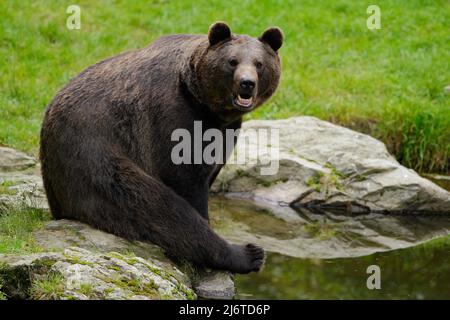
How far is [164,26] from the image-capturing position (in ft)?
45.9

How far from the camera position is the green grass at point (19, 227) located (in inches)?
242

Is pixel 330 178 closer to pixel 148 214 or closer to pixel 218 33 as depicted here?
pixel 218 33

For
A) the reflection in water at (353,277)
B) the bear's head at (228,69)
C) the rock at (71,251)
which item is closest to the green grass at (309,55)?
the rock at (71,251)

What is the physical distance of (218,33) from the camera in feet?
22.3

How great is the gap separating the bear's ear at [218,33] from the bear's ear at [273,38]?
12.6 inches

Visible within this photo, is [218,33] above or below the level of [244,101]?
above

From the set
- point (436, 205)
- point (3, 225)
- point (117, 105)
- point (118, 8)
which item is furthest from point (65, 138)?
point (118, 8)

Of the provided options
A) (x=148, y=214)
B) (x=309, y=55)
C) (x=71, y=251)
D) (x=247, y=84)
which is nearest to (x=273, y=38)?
(x=247, y=84)

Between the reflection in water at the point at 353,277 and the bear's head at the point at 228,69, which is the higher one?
the bear's head at the point at 228,69

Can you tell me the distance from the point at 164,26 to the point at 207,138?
762 cm

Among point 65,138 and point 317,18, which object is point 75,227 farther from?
point 317,18

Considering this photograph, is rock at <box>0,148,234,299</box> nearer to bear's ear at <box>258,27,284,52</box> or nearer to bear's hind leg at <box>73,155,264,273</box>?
bear's hind leg at <box>73,155,264,273</box>

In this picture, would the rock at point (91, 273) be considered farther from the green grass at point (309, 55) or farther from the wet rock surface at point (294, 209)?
the green grass at point (309, 55)

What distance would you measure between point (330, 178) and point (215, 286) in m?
3.36
